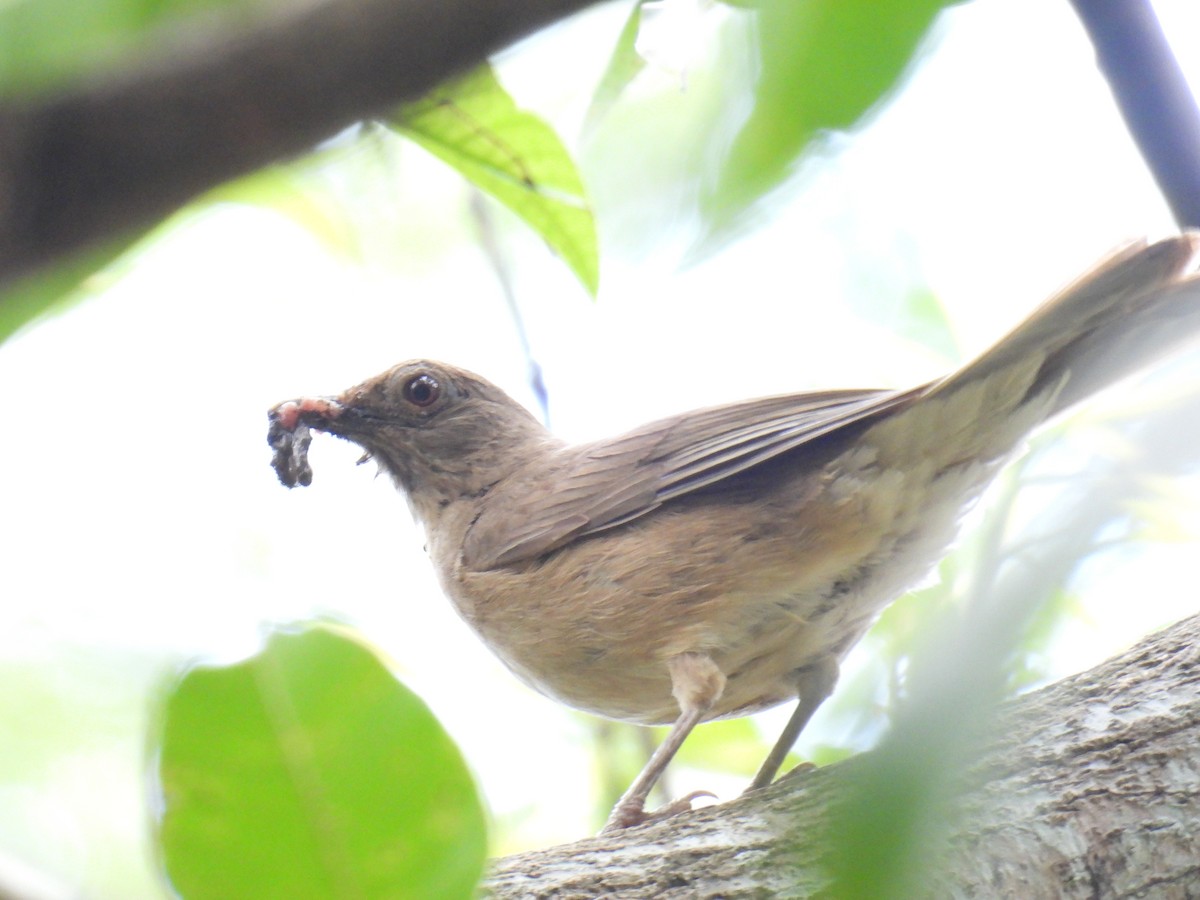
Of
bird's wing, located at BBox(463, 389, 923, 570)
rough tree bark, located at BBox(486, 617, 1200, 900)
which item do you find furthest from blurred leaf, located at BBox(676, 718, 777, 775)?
rough tree bark, located at BBox(486, 617, 1200, 900)

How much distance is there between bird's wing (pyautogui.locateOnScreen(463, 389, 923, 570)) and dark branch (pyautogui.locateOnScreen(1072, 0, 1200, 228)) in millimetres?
1786

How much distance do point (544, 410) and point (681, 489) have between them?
59 centimetres

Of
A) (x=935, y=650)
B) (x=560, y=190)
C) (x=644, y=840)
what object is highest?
(x=560, y=190)

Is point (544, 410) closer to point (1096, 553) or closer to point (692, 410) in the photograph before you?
point (692, 410)

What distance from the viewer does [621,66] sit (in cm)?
237

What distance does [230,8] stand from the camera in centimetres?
124

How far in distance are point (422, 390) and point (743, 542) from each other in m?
1.86

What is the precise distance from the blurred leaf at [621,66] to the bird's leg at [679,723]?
2.10m

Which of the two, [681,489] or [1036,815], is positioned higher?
[681,489]

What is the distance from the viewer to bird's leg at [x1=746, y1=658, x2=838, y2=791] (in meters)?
4.22

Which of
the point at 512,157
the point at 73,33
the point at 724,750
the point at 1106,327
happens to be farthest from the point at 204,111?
the point at 724,750

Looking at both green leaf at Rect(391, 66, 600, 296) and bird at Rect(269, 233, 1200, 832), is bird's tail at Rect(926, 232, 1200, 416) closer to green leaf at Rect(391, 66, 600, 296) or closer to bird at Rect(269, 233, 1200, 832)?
bird at Rect(269, 233, 1200, 832)

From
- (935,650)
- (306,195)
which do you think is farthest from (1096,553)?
(306,195)

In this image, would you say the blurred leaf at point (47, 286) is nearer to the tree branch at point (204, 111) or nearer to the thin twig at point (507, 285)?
the tree branch at point (204, 111)
